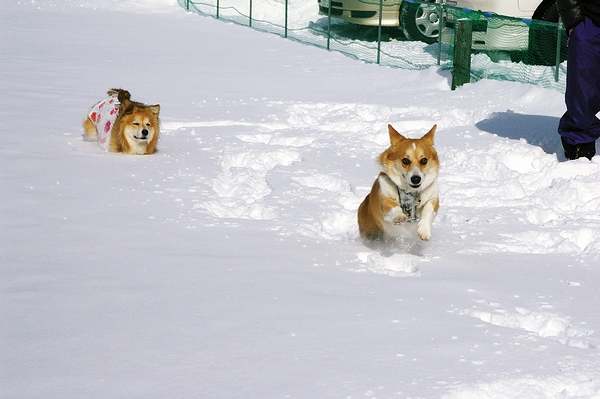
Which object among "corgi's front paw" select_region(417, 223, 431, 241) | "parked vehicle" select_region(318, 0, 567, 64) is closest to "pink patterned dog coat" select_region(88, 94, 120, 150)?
"corgi's front paw" select_region(417, 223, 431, 241)

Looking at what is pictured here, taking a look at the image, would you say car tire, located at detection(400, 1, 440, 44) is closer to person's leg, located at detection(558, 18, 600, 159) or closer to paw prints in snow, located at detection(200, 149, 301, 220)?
person's leg, located at detection(558, 18, 600, 159)

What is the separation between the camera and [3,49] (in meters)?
12.9

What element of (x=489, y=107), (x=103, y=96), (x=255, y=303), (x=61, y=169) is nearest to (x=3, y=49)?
(x=103, y=96)

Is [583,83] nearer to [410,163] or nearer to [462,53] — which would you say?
[410,163]

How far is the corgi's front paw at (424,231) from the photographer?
516 centimetres

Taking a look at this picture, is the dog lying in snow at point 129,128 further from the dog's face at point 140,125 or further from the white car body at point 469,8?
the white car body at point 469,8

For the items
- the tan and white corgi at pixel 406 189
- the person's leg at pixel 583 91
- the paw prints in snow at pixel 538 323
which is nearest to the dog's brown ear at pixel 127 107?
the tan and white corgi at pixel 406 189

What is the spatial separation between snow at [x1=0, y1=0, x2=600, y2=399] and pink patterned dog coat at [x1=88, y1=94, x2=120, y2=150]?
0.60 feet

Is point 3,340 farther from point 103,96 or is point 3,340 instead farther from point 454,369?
point 103,96

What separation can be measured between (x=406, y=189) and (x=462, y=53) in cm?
563

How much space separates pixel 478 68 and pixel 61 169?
20.2 feet

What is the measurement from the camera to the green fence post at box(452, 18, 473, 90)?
33.7 feet

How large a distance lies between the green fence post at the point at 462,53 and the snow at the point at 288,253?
0.62ft

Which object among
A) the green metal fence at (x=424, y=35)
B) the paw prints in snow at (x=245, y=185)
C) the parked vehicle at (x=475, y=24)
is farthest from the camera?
the parked vehicle at (x=475, y=24)
